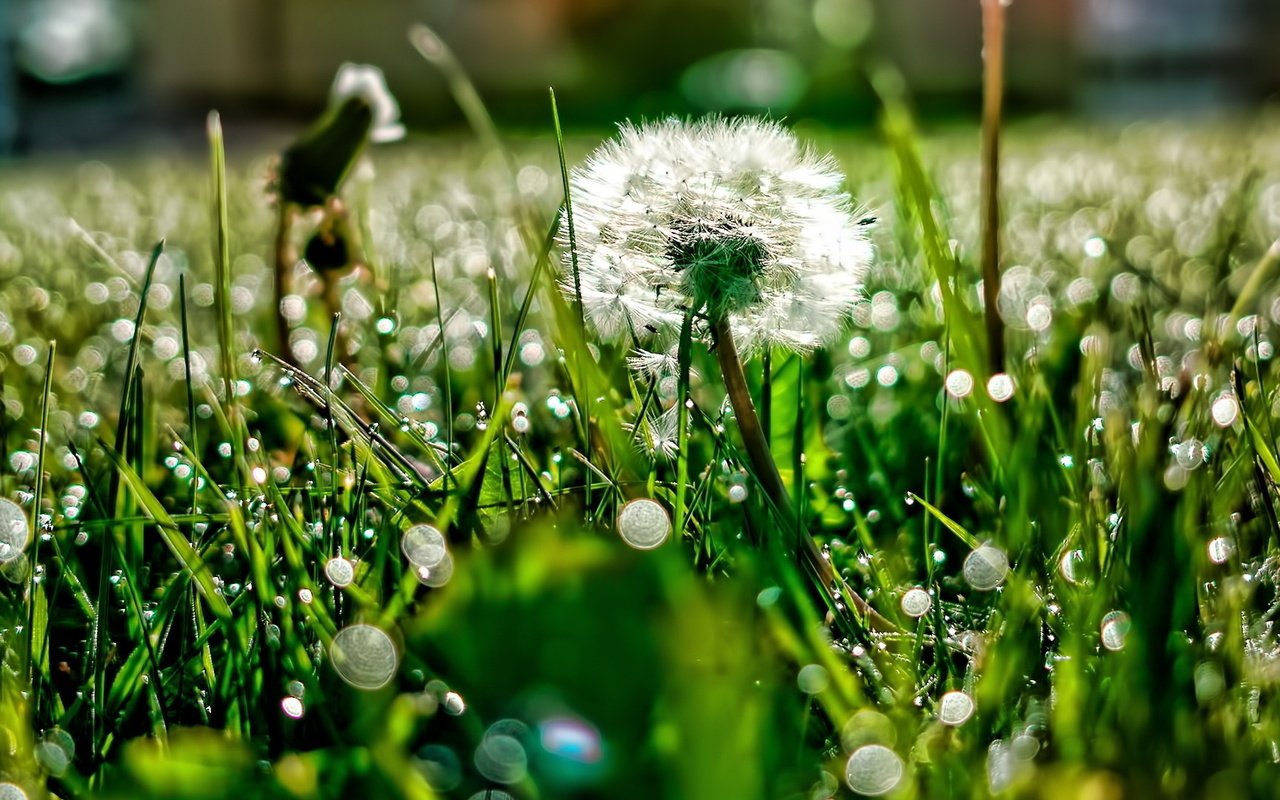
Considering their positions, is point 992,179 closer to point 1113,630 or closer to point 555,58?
point 1113,630

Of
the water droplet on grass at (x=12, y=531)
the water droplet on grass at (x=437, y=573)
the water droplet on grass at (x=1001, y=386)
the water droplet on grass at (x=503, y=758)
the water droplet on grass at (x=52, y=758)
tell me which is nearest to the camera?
the water droplet on grass at (x=503, y=758)

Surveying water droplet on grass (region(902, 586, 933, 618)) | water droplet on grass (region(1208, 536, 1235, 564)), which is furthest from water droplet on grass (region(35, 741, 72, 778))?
water droplet on grass (region(1208, 536, 1235, 564))

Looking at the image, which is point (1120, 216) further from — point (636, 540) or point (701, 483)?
point (636, 540)

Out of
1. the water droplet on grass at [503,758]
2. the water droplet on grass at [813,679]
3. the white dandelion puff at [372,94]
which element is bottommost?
the water droplet on grass at [503,758]

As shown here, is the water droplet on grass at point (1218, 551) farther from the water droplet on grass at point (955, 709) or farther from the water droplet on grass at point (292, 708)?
the water droplet on grass at point (292, 708)

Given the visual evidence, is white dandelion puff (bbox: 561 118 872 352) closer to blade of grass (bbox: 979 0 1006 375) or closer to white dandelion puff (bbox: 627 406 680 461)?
white dandelion puff (bbox: 627 406 680 461)

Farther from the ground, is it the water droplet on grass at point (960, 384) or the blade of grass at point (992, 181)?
the blade of grass at point (992, 181)

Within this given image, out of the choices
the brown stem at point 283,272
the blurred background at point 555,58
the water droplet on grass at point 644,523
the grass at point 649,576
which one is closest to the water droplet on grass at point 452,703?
the grass at point 649,576

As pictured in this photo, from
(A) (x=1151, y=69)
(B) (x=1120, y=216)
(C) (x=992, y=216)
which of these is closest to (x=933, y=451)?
(C) (x=992, y=216)

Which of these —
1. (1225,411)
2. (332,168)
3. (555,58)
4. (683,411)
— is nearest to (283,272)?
(332,168)
